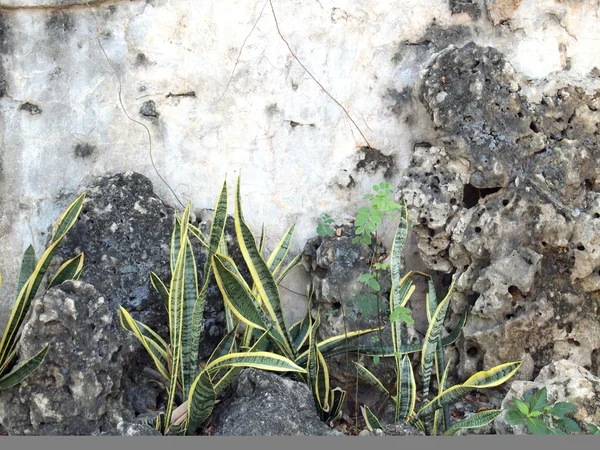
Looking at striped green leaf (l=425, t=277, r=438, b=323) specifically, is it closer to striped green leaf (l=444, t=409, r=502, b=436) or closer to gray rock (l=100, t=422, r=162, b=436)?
striped green leaf (l=444, t=409, r=502, b=436)

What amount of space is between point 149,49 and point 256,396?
1.80 meters

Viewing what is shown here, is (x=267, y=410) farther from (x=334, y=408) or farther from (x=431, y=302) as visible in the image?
(x=431, y=302)

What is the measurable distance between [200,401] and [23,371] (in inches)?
25.9

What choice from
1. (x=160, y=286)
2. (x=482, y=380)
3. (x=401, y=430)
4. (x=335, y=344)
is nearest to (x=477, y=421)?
(x=482, y=380)

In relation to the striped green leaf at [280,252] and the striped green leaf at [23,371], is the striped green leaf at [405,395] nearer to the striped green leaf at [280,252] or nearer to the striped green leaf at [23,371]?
the striped green leaf at [280,252]

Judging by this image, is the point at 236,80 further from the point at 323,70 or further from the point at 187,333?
the point at 187,333

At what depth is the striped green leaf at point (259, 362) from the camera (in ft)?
11.0

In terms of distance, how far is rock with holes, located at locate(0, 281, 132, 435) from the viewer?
11.1ft

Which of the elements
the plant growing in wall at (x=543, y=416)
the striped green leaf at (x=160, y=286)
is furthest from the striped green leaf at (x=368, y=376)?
the striped green leaf at (x=160, y=286)

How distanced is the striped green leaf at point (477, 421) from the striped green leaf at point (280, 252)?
3.42 feet

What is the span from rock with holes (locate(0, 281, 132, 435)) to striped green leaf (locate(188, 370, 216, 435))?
281 mm

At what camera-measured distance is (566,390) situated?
3.40m

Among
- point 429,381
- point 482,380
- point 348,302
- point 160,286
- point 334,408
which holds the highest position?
point 160,286

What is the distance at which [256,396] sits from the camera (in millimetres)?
3426
